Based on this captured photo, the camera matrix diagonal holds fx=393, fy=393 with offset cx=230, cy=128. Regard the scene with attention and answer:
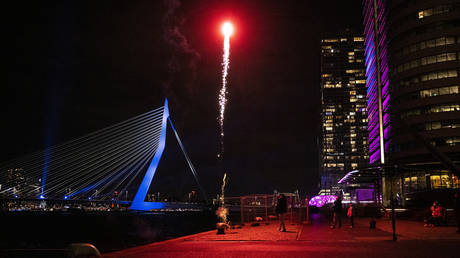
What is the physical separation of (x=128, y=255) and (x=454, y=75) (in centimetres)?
7322

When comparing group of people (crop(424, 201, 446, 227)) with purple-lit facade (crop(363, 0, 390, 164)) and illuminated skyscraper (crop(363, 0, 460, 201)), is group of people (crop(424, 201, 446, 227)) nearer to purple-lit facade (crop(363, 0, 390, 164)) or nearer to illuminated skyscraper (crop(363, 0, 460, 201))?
illuminated skyscraper (crop(363, 0, 460, 201))

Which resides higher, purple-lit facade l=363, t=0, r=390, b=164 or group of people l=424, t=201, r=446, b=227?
purple-lit facade l=363, t=0, r=390, b=164

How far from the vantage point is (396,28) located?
254ft

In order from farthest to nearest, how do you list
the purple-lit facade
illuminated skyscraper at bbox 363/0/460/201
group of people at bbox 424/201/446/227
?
1. the purple-lit facade
2. illuminated skyscraper at bbox 363/0/460/201
3. group of people at bbox 424/201/446/227

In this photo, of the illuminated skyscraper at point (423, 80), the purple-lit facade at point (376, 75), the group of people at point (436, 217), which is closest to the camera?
the group of people at point (436, 217)

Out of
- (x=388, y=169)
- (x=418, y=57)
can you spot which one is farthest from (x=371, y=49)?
(x=388, y=169)

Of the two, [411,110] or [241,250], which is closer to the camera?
[241,250]

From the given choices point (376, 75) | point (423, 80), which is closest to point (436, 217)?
point (423, 80)

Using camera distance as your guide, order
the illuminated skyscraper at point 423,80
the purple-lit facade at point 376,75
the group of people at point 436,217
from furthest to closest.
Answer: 1. the purple-lit facade at point 376,75
2. the illuminated skyscraper at point 423,80
3. the group of people at point 436,217

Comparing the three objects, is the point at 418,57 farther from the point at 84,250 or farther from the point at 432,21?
the point at 84,250

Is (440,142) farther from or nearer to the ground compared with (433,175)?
farther from the ground

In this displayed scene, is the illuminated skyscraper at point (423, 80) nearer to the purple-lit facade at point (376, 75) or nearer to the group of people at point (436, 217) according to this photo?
the purple-lit facade at point (376, 75)

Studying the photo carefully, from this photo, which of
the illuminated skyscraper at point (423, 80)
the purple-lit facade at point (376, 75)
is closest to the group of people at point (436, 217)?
the illuminated skyscraper at point (423, 80)

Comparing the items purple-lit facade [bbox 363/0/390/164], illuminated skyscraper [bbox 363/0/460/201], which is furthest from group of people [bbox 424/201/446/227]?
purple-lit facade [bbox 363/0/390/164]
